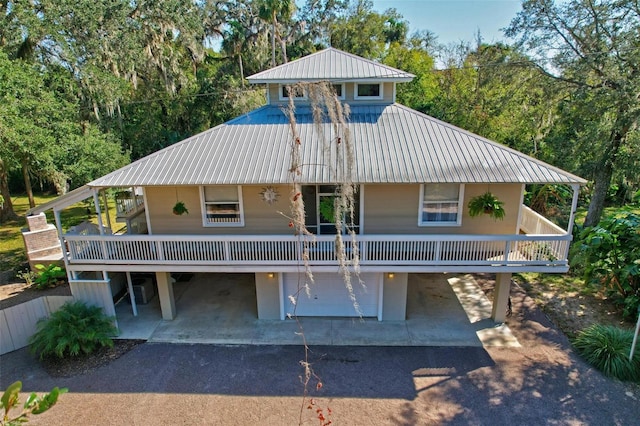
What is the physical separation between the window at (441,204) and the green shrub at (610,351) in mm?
4625

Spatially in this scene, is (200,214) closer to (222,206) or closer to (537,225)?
(222,206)

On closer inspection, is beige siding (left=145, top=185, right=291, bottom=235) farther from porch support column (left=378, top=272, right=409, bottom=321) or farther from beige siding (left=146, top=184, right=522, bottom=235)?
porch support column (left=378, top=272, right=409, bottom=321)

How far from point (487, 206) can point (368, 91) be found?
18.9 feet

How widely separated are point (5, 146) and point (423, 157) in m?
16.6

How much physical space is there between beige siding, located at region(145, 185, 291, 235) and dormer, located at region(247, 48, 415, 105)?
3923mm

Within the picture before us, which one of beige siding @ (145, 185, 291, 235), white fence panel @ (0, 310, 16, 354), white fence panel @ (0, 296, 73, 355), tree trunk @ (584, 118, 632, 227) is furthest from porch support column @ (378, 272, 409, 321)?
tree trunk @ (584, 118, 632, 227)

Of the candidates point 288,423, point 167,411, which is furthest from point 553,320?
point 167,411

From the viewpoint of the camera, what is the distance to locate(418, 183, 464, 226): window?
10195 mm

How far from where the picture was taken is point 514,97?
1823 centimetres

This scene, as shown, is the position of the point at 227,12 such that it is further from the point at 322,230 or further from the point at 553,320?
the point at 553,320

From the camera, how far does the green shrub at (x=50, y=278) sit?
→ 1234cm

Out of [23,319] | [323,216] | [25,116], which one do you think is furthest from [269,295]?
[25,116]

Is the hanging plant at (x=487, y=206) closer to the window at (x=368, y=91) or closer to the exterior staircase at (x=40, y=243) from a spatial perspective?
the window at (x=368, y=91)

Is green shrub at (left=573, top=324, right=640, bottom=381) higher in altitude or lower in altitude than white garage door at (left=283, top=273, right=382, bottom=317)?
lower
